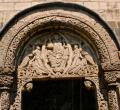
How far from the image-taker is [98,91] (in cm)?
649

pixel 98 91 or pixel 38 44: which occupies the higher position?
pixel 38 44

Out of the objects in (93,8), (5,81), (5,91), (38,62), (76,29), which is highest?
(93,8)

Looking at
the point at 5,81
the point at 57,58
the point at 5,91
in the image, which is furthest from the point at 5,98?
the point at 57,58

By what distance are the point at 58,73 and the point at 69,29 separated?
967 millimetres

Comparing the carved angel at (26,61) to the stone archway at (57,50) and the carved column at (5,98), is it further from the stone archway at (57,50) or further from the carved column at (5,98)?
the carved column at (5,98)

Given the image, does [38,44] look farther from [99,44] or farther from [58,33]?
[99,44]

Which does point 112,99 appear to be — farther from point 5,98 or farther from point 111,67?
point 5,98

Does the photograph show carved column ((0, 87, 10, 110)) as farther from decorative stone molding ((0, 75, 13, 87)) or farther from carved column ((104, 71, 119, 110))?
carved column ((104, 71, 119, 110))

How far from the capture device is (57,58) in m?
6.78

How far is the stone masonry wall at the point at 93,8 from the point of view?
6.74m

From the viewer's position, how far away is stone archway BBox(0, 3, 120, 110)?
21.1 feet

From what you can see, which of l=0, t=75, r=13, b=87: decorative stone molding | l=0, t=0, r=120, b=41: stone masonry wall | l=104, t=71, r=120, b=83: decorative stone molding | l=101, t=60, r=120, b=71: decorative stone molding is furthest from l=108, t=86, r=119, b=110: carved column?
l=0, t=75, r=13, b=87: decorative stone molding

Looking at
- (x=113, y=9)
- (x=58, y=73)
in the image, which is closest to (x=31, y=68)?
(x=58, y=73)

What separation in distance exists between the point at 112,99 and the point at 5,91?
2012 mm
